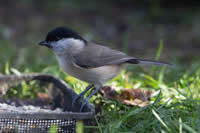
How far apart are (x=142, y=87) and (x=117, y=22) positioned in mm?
3777

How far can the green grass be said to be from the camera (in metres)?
2.32

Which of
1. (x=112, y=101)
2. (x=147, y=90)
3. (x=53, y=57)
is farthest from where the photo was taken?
(x=53, y=57)

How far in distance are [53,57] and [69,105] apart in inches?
70.7

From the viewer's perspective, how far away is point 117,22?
23.5 ft

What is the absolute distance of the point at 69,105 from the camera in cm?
304

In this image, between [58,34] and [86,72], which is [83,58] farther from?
[58,34]

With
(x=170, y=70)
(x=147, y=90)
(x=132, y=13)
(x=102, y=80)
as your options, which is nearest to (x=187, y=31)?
(x=132, y=13)

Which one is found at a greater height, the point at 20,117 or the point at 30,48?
the point at 30,48

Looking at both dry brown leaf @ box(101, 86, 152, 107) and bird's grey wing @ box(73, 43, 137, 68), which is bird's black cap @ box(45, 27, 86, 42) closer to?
bird's grey wing @ box(73, 43, 137, 68)

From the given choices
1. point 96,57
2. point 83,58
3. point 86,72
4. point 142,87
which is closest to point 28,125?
point 86,72

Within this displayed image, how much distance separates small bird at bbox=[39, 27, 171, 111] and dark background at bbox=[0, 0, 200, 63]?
233 cm

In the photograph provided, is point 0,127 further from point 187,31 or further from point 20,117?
point 187,31

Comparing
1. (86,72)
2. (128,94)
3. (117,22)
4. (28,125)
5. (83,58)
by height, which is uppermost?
(117,22)

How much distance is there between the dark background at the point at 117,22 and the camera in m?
5.96
